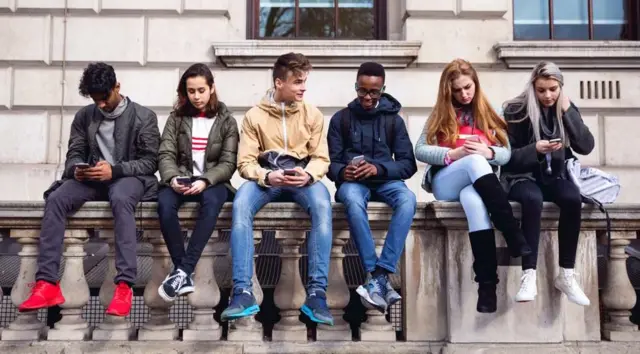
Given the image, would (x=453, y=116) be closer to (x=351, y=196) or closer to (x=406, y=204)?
(x=406, y=204)

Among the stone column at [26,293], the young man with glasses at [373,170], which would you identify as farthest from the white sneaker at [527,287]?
the stone column at [26,293]

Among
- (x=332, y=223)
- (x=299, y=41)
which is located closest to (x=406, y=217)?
(x=332, y=223)

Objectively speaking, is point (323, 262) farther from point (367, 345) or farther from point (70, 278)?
point (70, 278)

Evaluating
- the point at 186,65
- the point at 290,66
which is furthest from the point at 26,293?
the point at 186,65

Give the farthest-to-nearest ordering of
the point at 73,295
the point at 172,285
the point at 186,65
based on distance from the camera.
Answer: the point at 186,65 → the point at 73,295 → the point at 172,285

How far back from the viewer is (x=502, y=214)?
3.34 m

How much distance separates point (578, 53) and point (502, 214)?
189 inches

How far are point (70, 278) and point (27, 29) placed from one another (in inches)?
196

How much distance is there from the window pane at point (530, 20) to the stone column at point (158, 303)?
5.99 meters

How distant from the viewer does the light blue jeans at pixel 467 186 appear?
11.0ft

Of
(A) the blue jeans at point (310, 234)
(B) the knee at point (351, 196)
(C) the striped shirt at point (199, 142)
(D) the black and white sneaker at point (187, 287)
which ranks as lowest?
(D) the black and white sneaker at point (187, 287)

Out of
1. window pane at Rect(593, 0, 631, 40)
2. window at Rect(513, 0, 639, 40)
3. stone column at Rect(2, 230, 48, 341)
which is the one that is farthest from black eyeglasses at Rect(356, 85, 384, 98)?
window pane at Rect(593, 0, 631, 40)

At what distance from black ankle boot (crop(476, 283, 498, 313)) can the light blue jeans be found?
34 centimetres

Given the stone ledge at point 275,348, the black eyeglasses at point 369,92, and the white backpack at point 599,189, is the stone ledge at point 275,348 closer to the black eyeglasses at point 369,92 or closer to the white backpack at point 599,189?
the white backpack at point 599,189
